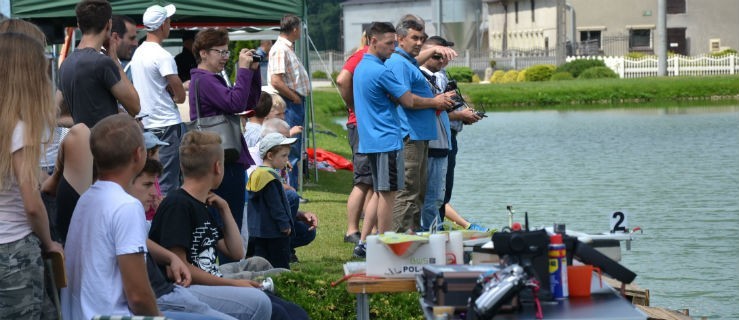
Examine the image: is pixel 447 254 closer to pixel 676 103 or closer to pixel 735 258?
pixel 735 258

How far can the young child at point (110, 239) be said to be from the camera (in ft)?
17.2

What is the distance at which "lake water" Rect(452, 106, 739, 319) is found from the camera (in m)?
10.5

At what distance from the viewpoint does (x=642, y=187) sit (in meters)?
17.1

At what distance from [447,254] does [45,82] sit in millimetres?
1857

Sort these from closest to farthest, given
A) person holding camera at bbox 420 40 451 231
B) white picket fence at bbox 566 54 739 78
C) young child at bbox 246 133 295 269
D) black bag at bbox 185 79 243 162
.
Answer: young child at bbox 246 133 295 269
black bag at bbox 185 79 243 162
person holding camera at bbox 420 40 451 231
white picket fence at bbox 566 54 739 78

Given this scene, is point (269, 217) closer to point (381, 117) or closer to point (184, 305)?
point (381, 117)

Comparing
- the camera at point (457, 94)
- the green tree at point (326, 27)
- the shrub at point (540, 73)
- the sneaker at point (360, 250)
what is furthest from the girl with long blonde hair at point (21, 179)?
the green tree at point (326, 27)

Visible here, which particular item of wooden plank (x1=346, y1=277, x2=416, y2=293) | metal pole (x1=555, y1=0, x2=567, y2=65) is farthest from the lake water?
metal pole (x1=555, y1=0, x2=567, y2=65)

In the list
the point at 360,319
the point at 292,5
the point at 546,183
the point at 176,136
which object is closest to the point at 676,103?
the point at 546,183

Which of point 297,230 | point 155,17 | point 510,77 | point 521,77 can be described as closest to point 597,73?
point 521,77

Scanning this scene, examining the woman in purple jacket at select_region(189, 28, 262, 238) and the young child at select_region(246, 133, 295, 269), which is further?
the woman in purple jacket at select_region(189, 28, 262, 238)

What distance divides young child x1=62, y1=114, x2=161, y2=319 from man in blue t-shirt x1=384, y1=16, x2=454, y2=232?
4697 mm

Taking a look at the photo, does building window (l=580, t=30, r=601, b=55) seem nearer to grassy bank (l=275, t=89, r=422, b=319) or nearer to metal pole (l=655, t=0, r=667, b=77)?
metal pole (l=655, t=0, r=667, b=77)

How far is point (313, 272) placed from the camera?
832cm
